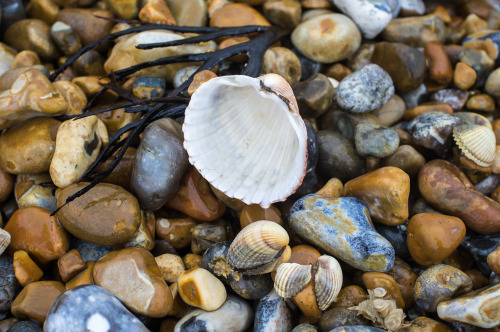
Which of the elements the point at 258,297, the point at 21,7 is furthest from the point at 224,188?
the point at 21,7

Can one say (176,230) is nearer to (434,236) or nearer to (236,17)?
(434,236)

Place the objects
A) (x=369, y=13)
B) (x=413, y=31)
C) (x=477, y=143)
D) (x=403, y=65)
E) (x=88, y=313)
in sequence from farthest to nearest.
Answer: (x=413, y=31), (x=369, y=13), (x=403, y=65), (x=477, y=143), (x=88, y=313)

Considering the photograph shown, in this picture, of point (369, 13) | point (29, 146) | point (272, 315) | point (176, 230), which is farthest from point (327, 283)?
point (369, 13)

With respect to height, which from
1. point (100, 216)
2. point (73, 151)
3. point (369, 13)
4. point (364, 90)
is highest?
point (369, 13)

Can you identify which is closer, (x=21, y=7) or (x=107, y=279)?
(x=107, y=279)

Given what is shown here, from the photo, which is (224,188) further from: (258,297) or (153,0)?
(153,0)

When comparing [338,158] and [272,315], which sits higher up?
[338,158]
